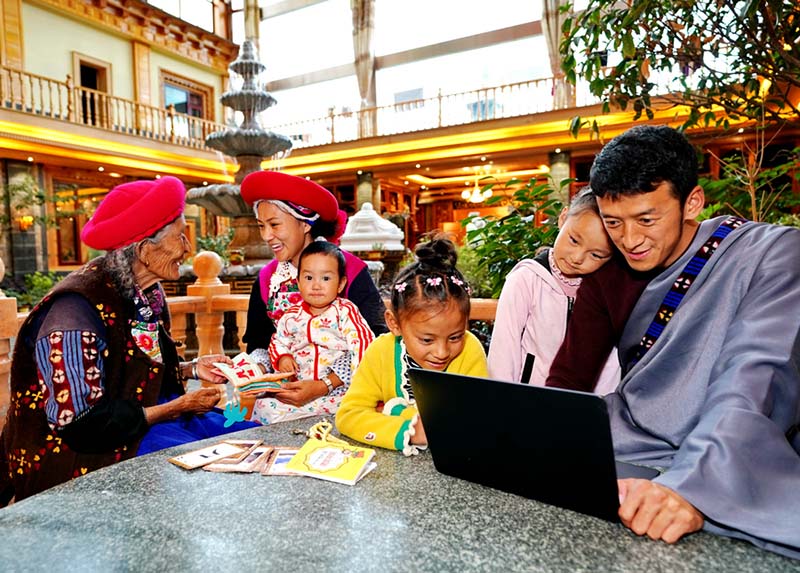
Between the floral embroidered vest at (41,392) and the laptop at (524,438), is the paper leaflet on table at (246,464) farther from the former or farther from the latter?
the floral embroidered vest at (41,392)

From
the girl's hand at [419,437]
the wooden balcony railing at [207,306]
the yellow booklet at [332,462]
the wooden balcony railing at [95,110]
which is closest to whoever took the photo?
the yellow booklet at [332,462]

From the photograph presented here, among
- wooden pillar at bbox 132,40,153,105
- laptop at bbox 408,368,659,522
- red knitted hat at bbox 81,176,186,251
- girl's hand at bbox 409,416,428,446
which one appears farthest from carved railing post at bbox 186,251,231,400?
wooden pillar at bbox 132,40,153,105

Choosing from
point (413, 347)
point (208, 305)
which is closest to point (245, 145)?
point (208, 305)

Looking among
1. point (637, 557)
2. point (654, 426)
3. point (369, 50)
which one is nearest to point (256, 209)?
point (654, 426)

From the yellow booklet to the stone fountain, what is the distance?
4.32 m

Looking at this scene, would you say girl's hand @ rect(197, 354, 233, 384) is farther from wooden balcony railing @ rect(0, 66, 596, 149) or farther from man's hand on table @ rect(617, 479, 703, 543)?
wooden balcony railing @ rect(0, 66, 596, 149)

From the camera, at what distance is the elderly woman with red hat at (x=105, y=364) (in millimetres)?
1505

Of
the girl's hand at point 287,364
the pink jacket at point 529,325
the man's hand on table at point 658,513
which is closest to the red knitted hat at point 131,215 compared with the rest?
the girl's hand at point 287,364

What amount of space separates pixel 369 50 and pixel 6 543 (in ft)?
52.0

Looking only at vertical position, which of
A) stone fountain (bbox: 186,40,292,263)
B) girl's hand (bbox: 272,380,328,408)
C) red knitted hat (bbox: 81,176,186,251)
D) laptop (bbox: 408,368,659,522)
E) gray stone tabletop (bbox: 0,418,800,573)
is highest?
stone fountain (bbox: 186,40,292,263)

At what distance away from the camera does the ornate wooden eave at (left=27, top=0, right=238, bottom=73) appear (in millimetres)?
12695

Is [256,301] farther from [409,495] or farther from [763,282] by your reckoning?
[763,282]

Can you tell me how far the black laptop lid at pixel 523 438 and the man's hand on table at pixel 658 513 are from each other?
0.03 m

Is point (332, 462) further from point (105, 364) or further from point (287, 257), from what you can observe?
point (287, 257)
